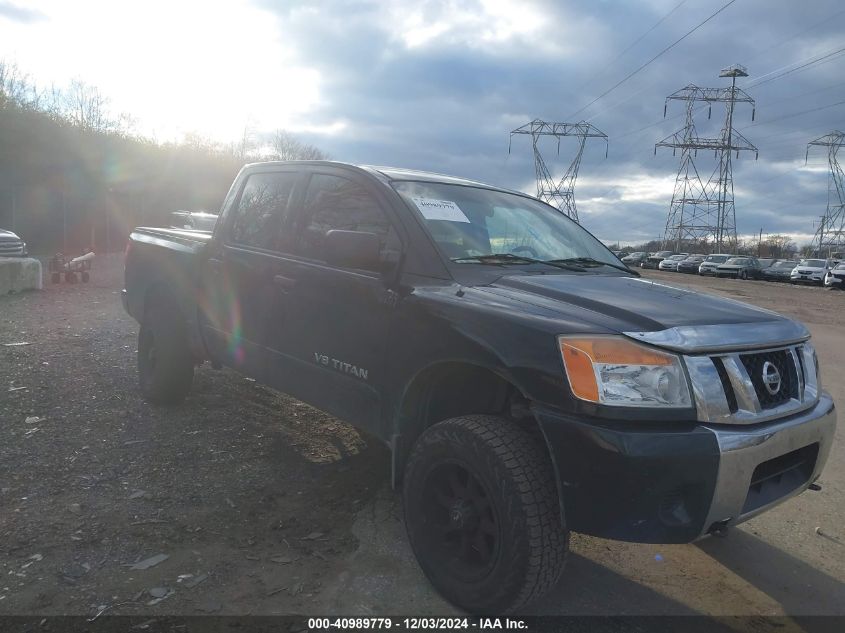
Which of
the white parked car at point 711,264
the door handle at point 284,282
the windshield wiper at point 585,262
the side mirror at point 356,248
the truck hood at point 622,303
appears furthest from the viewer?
the white parked car at point 711,264

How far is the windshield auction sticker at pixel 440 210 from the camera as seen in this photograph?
11.0 feet

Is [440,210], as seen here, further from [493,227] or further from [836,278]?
[836,278]

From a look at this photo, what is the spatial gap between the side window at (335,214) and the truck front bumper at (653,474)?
1469mm

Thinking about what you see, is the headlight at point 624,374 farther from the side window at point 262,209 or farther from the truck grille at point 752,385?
the side window at point 262,209

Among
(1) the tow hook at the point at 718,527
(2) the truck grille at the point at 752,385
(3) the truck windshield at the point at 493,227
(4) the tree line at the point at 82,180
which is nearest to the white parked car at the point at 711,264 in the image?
(4) the tree line at the point at 82,180

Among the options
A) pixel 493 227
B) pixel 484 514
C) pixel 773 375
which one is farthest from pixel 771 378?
pixel 493 227

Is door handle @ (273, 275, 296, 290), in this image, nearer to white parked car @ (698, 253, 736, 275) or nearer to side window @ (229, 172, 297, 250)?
side window @ (229, 172, 297, 250)

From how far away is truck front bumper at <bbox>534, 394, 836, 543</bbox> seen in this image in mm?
2221

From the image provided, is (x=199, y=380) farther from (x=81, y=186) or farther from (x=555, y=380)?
(x=81, y=186)

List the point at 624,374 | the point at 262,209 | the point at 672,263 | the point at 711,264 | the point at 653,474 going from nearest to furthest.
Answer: the point at 653,474, the point at 624,374, the point at 262,209, the point at 711,264, the point at 672,263

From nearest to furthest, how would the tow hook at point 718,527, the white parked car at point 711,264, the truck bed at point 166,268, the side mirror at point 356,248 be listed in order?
the tow hook at point 718,527 → the side mirror at point 356,248 → the truck bed at point 166,268 → the white parked car at point 711,264

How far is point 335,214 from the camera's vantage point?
12.2 feet

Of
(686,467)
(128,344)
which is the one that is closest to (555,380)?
(686,467)

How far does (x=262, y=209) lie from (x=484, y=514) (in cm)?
265
